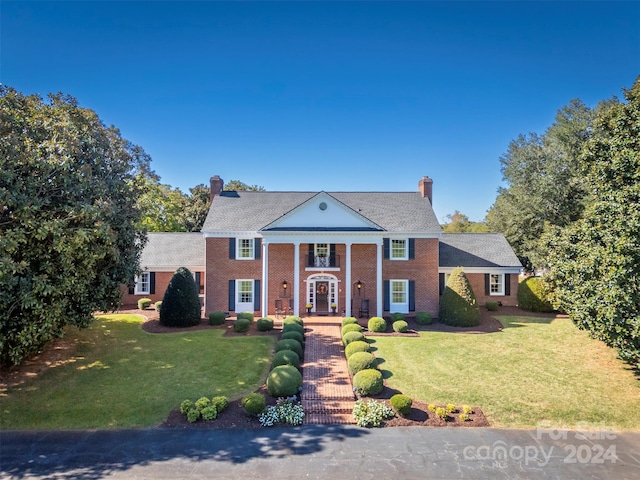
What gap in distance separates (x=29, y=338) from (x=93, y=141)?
757cm

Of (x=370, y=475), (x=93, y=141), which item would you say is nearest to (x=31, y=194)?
(x=93, y=141)

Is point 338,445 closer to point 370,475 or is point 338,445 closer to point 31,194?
point 370,475

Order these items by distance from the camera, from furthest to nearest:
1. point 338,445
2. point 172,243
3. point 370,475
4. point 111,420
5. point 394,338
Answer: point 172,243 < point 394,338 < point 111,420 < point 338,445 < point 370,475

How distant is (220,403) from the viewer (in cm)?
1180

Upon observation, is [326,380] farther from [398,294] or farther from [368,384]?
[398,294]

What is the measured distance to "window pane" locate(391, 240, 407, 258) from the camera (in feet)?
80.4

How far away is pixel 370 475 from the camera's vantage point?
868cm

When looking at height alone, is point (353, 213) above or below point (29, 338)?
above

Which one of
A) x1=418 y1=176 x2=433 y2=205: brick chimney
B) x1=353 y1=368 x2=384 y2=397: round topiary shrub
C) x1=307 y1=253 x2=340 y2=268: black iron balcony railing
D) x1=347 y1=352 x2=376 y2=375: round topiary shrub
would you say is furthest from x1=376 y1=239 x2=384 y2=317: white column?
x1=353 y1=368 x2=384 y2=397: round topiary shrub

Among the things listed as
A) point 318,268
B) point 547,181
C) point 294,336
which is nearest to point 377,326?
point 294,336

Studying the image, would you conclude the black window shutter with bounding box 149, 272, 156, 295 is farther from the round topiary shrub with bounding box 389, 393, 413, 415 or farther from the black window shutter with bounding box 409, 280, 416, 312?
the round topiary shrub with bounding box 389, 393, 413, 415

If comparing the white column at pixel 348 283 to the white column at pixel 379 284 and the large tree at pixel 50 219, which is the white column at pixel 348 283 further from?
the large tree at pixel 50 219

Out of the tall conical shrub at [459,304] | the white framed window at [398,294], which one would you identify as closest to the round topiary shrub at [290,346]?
the white framed window at [398,294]

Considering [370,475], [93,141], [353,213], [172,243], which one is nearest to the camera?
[370,475]
